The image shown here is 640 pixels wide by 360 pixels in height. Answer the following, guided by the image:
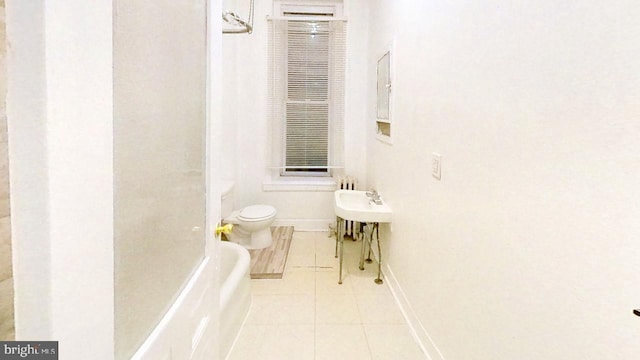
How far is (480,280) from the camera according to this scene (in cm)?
150

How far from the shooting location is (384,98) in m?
3.30

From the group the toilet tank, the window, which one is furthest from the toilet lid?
the window

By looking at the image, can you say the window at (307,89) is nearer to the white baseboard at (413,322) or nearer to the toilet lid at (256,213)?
the toilet lid at (256,213)

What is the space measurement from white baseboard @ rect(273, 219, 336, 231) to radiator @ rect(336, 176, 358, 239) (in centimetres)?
38

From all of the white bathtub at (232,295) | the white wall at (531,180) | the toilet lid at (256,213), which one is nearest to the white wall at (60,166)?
the white wall at (531,180)

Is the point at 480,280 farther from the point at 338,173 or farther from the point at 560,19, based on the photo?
the point at 338,173

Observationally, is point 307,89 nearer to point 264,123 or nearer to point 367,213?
point 264,123

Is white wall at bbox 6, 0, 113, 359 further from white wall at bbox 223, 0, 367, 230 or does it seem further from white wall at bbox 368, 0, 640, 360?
white wall at bbox 223, 0, 367, 230

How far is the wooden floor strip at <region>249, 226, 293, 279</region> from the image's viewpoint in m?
3.21

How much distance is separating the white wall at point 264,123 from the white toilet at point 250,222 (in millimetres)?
601

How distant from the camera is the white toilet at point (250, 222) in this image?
3.71 metres

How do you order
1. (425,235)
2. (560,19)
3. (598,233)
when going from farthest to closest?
(425,235)
(560,19)
(598,233)

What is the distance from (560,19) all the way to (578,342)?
861 millimetres

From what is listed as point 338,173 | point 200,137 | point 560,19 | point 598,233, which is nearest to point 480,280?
point 598,233
